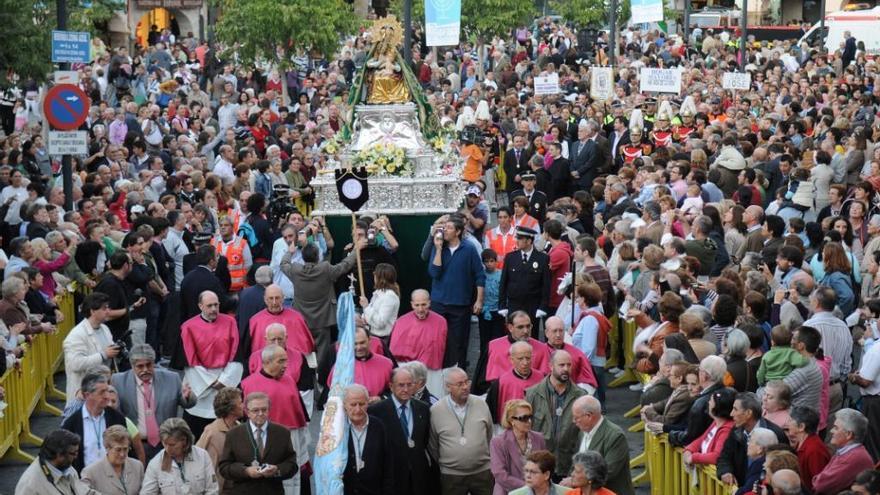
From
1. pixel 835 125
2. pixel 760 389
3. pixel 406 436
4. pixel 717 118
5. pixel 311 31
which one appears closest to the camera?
pixel 406 436

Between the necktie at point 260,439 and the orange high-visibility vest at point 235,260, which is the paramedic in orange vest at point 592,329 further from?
the orange high-visibility vest at point 235,260

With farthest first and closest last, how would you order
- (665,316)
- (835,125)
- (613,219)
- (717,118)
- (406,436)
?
(717,118) < (835,125) < (613,219) < (665,316) < (406,436)

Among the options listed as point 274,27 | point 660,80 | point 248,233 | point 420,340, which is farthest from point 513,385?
point 274,27

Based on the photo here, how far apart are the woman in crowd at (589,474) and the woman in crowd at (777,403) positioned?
1752 millimetres

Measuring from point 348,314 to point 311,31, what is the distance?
87.3 feet

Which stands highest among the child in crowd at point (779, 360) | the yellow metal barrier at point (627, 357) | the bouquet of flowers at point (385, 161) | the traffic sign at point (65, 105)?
the traffic sign at point (65, 105)

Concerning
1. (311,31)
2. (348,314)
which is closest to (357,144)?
(348,314)

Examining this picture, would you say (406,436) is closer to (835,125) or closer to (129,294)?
(129,294)

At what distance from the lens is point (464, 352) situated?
56.8 ft

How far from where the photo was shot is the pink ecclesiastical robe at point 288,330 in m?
14.4

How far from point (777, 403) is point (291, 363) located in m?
4.24

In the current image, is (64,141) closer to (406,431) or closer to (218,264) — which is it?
(218,264)

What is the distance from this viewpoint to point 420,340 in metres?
15.0

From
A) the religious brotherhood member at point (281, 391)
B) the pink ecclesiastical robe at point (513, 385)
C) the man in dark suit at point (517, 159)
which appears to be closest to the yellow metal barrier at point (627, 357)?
the pink ecclesiastical robe at point (513, 385)
